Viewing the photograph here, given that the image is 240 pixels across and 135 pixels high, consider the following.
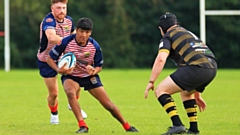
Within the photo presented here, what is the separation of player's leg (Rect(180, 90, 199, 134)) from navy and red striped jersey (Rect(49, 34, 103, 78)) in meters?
1.27

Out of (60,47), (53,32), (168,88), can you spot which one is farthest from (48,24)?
(168,88)

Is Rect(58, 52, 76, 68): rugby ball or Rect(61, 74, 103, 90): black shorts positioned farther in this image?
Rect(61, 74, 103, 90): black shorts

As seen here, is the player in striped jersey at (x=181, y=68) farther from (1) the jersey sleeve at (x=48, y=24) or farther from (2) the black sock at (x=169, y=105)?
(1) the jersey sleeve at (x=48, y=24)

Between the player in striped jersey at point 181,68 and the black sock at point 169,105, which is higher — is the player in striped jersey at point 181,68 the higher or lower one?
the higher one

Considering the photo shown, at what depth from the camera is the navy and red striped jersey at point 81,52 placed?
9.02 metres

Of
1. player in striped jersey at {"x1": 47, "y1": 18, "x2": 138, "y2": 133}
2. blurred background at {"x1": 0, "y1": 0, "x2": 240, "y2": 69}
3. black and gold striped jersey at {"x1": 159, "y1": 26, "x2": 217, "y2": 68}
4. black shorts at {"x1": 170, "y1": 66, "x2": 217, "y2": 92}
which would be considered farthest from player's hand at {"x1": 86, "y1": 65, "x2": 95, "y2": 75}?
blurred background at {"x1": 0, "y1": 0, "x2": 240, "y2": 69}

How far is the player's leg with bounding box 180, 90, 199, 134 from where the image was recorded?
8.82 m

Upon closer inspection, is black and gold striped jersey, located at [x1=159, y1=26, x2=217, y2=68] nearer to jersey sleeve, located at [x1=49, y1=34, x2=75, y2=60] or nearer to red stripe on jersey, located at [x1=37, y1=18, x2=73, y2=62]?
jersey sleeve, located at [x1=49, y1=34, x2=75, y2=60]

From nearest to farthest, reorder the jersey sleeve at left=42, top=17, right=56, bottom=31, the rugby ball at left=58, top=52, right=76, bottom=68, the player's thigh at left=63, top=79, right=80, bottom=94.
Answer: the rugby ball at left=58, top=52, right=76, bottom=68, the player's thigh at left=63, top=79, right=80, bottom=94, the jersey sleeve at left=42, top=17, right=56, bottom=31

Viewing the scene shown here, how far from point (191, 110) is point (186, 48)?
922 mm

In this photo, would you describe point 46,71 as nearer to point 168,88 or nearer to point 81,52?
point 81,52

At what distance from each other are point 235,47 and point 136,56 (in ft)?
20.2

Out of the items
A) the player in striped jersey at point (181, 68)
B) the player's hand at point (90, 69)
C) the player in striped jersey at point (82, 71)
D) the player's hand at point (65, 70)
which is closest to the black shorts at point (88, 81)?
the player in striped jersey at point (82, 71)

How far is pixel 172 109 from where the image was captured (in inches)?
333
